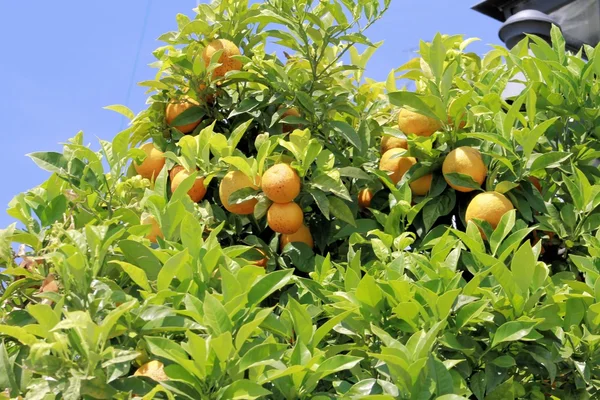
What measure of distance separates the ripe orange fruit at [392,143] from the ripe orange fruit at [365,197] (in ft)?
0.37

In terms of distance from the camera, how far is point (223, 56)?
79.0 inches

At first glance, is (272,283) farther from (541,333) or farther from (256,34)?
(256,34)

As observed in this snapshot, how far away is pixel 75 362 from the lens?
1.26 metres

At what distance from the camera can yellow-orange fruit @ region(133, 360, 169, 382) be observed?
4.34 feet

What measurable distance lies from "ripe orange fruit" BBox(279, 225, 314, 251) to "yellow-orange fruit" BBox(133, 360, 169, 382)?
53cm

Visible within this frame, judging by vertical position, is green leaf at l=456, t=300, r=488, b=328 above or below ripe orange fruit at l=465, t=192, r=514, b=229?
below

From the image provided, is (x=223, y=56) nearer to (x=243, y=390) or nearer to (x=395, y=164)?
(x=395, y=164)

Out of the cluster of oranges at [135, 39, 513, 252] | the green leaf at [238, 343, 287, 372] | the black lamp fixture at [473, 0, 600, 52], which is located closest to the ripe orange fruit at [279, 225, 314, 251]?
the cluster of oranges at [135, 39, 513, 252]

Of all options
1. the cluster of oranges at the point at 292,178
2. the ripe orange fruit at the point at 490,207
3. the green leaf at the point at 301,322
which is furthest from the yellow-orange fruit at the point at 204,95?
the green leaf at the point at 301,322

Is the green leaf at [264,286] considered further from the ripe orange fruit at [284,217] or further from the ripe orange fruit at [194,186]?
the ripe orange fruit at [194,186]

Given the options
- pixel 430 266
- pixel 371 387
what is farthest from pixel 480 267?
pixel 371 387

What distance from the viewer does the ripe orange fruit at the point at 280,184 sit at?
1700 mm

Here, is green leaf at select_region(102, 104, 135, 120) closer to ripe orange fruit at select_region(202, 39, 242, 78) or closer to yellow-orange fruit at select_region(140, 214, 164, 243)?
ripe orange fruit at select_region(202, 39, 242, 78)

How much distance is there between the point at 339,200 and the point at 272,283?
1.38 ft
